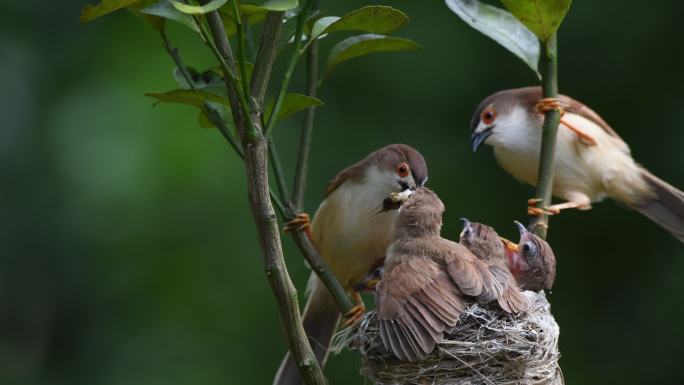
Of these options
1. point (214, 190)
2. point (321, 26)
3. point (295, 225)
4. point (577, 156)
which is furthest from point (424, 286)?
point (214, 190)

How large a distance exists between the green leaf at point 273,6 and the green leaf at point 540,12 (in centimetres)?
109

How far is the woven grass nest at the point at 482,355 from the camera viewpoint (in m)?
3.65

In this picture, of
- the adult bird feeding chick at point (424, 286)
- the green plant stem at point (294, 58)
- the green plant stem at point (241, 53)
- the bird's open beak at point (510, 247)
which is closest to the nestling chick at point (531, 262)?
the bird's open beak at point (510, 247)

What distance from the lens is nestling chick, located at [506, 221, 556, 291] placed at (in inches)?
167

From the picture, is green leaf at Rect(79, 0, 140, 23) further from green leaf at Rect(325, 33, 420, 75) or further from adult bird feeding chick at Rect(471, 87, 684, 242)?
adult bird feeding chick at Rect(471, 87, 684, 242)

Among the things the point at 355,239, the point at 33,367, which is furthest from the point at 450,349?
the point at 33,367

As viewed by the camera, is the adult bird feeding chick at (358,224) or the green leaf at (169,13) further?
the adult bird feeding chick at (358,224)

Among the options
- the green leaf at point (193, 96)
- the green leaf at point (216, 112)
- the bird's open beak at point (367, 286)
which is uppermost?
the green leaf at point (193, 96)

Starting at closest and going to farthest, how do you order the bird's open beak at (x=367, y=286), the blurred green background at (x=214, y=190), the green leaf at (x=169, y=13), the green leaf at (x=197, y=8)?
the green leaf at (x=197, y=8), the green leaf at (x=169, y=13), the bird's open beak at (x=367, y=286), the blurred green background at (x=214, y=190)

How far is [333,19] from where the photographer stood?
130 inches

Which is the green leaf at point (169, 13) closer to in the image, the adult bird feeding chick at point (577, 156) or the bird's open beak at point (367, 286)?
the bird's open beak at point (367, 286)

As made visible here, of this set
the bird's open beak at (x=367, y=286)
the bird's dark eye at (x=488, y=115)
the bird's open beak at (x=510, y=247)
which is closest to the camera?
the bird's open beak at (x=510, y=247)

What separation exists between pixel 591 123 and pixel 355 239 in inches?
55.4

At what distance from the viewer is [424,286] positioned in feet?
12.6
